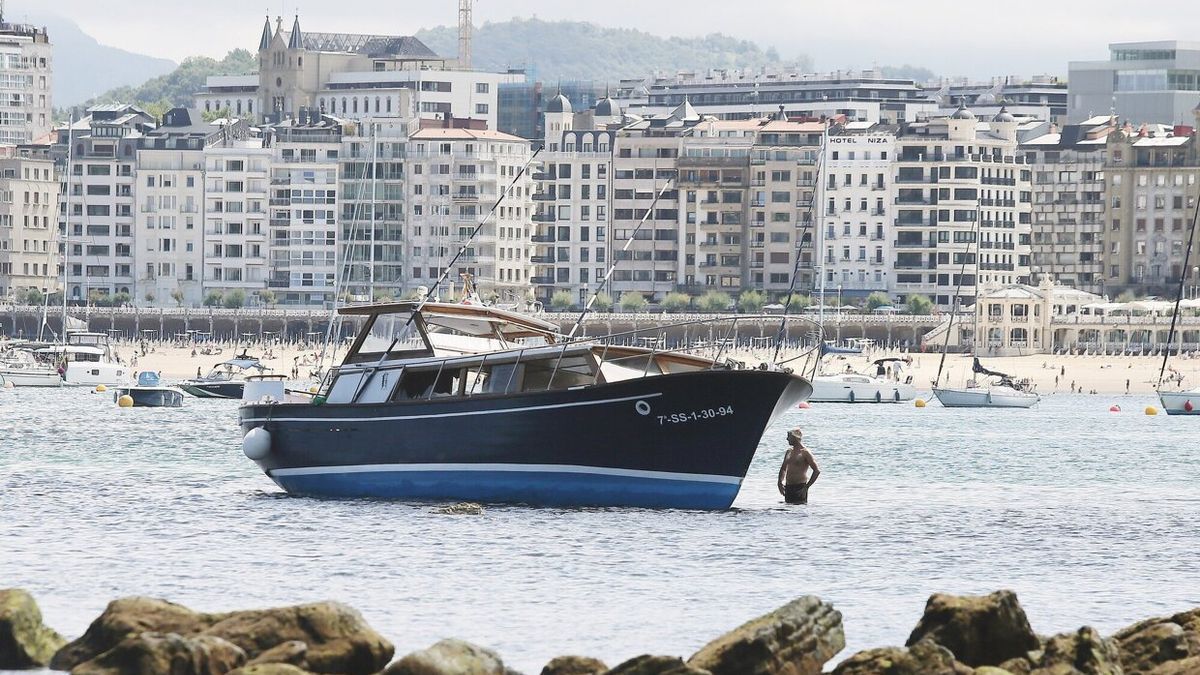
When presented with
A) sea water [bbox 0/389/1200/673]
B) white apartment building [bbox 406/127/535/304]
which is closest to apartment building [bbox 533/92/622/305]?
white apartment building [bbox 406/127/535/304]

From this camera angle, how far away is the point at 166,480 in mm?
52906

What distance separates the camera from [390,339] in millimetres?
42938

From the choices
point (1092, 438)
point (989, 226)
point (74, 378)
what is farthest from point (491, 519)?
point (989, 226)

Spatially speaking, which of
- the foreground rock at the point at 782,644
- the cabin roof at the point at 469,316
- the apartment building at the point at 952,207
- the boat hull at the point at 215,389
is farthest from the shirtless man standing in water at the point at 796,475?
the apartment building at the point at 952,207

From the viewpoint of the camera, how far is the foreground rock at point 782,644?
23.1m

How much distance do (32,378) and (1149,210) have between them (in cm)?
10444

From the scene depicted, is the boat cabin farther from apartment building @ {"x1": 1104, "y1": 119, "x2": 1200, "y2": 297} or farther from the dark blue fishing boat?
apartment building @ {"x1": 1104, "y1": 119, "x2": 1200, "y2": 297}

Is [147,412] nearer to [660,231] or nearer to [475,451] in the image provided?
[475,451]

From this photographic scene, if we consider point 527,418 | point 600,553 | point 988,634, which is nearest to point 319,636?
point 988,634

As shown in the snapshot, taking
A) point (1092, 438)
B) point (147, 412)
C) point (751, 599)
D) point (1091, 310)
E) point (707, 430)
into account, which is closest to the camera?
point (751, 599)

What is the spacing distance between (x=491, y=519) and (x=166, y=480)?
14.3 m

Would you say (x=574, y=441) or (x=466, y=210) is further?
(x=466, y=210)

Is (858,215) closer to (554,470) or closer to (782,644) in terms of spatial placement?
(554,470)

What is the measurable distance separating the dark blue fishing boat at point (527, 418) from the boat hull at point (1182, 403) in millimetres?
69914
